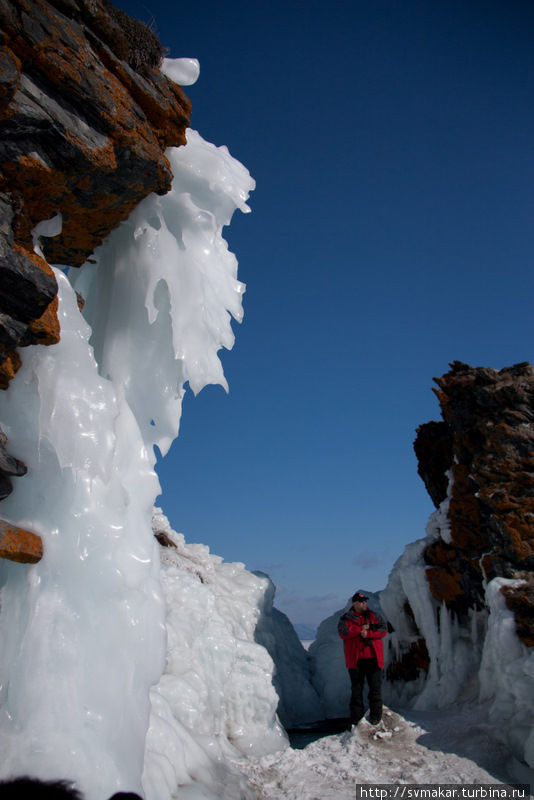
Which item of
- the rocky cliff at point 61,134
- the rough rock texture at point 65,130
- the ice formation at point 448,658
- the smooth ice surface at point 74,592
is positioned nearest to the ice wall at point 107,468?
the smooth ice surface at point 74,592

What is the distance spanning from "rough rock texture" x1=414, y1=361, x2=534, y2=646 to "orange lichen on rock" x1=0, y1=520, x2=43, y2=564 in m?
6.96

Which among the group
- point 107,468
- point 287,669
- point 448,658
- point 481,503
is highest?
point 481,503

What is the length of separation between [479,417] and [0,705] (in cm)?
961

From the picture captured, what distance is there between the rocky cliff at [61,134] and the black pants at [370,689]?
19.5 ft

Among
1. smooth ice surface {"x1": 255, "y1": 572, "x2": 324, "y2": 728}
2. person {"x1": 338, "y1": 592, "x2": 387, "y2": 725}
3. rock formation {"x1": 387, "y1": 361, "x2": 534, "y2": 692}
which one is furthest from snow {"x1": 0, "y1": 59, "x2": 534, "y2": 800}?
smooth ice surface {"x1": 255, "y1": 572, "x2": 324, "y2": 728}

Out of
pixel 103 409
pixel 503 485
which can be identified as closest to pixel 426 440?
pixel 503 485

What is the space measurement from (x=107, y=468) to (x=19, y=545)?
1103 mm

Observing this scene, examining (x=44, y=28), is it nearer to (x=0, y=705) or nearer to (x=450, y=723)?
(x=0, y=705)

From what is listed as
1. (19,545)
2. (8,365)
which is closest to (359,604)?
(19,545)

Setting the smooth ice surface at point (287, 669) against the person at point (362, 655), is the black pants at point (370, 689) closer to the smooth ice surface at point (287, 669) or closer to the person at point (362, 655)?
the person at point (362, 655)

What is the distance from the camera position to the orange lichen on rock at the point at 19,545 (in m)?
3.81

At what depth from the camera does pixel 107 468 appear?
481 cm

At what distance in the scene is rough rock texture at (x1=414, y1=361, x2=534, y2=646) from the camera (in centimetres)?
870

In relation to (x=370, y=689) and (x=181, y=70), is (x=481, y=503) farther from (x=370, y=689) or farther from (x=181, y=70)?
(x=181, y=70)
